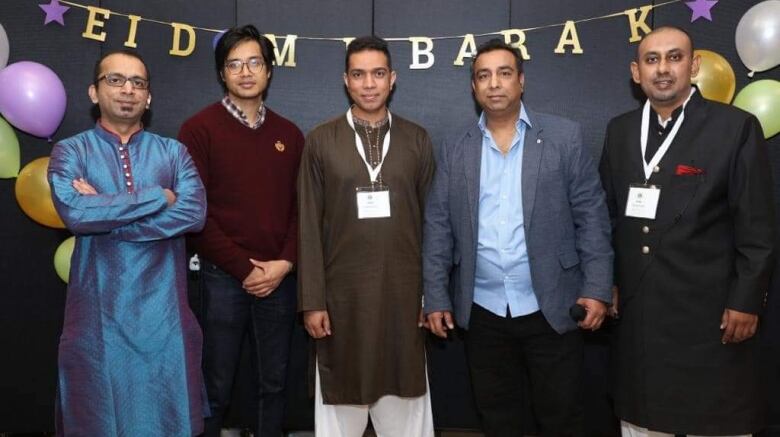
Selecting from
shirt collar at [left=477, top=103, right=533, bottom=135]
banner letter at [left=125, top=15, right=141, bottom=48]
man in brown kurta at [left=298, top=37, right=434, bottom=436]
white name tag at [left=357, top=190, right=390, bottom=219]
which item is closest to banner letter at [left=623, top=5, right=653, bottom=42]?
shirt collar at [left=477, top=103, right=533, bottom=135]

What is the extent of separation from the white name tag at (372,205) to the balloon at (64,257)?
5.11 feet

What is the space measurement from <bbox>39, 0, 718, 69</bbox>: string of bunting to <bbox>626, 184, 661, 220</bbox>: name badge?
111cm

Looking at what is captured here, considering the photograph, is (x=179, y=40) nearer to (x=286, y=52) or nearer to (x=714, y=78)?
(x=286, y=52)

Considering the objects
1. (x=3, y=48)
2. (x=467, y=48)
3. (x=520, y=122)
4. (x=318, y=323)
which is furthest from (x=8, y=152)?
(x=520, y=122)

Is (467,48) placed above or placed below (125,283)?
above

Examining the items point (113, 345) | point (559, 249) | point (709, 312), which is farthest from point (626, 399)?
point (113, 345)

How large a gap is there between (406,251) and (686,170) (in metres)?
1.07

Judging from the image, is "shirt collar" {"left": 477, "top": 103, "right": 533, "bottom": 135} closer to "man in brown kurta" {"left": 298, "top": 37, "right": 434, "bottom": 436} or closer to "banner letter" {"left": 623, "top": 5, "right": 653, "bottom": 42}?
"man in brown kurta" {"left": 298, "top": 37, "right": 434, "bottom": 436}

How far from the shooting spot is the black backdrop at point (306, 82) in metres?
3.28

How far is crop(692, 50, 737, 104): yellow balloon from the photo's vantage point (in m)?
2.93

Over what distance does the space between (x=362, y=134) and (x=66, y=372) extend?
1408mm

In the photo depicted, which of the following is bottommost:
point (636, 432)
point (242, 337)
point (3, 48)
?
point (636, 432)

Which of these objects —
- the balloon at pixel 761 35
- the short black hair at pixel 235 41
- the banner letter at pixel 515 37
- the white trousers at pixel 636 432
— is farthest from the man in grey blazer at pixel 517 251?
the balloon at pixel 761 35

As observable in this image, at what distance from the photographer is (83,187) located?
2275 millimetres
